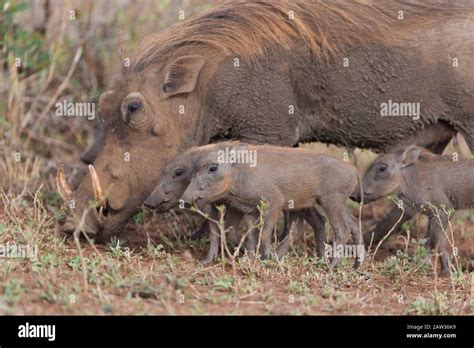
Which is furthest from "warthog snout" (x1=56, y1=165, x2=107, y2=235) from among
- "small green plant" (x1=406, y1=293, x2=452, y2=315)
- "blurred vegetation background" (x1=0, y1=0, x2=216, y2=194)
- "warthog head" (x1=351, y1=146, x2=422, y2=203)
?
"small green plant" (x1=406, y1=293, x2=452, y2=315)

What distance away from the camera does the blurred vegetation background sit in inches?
320

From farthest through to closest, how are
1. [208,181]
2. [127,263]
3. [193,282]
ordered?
[208,181]
[127,263]
[193,282]

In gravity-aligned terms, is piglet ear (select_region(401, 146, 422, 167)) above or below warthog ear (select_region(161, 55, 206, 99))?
below

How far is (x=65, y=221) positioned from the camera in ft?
21.8

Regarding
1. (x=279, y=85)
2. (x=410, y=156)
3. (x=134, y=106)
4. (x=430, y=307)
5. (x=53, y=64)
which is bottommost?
(x=430, y=307)

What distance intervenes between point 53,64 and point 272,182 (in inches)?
131

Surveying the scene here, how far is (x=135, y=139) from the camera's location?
6531mm

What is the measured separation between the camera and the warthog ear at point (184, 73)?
6539mm

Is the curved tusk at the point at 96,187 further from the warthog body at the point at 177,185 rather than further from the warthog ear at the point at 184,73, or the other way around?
the warthog ear at the point at 184,73

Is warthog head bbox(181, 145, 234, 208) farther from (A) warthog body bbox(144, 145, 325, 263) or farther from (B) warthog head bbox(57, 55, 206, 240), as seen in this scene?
(B) warthog head bbox(57, 55, 206, 240)

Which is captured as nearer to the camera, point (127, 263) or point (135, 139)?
point (127, 263)

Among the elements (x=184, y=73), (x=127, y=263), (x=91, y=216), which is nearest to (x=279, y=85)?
(x=184, y=73)

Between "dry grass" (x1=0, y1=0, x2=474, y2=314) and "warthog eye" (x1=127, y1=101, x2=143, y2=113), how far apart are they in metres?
0.86

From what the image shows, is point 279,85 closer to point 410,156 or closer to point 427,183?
point 410,156
